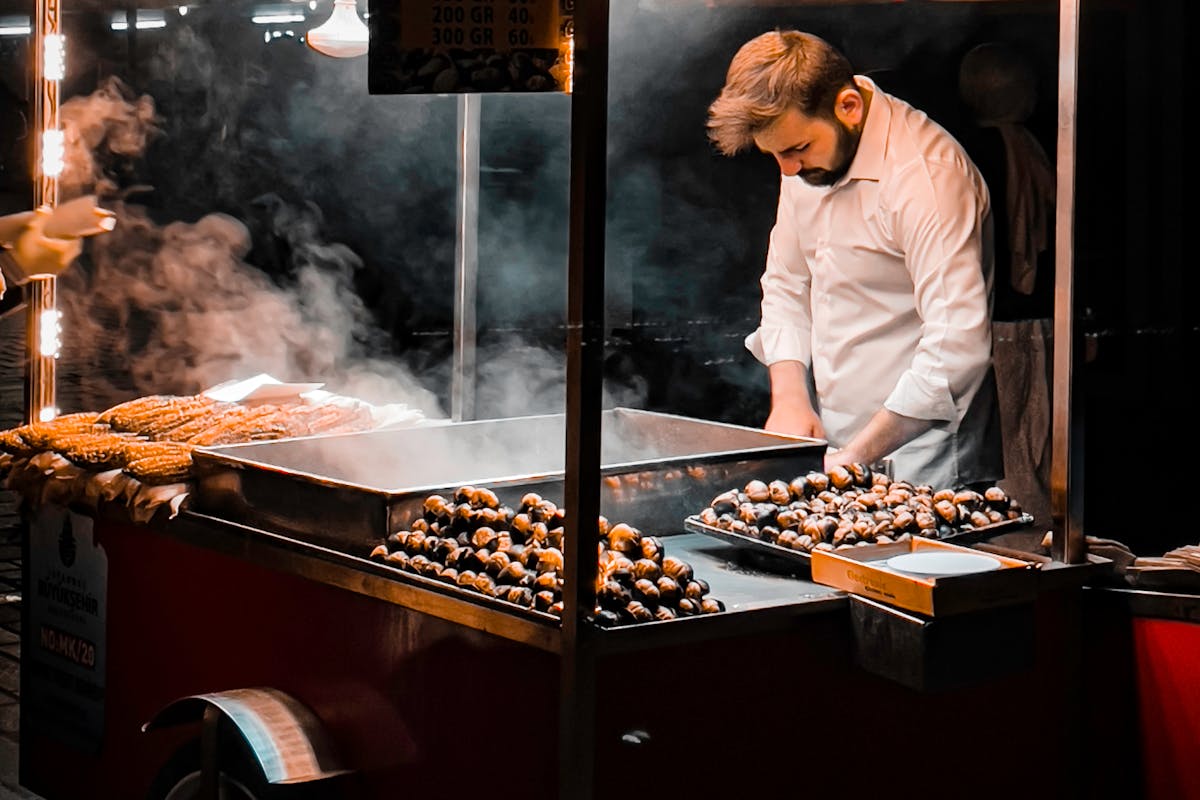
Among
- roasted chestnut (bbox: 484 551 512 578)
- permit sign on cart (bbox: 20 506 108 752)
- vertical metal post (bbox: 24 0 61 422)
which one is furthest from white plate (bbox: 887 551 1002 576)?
vertical metal post (bbox: 24 0 61 422)

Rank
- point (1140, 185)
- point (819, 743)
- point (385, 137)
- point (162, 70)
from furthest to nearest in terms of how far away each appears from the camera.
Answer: point (162, 70), point (385, 137), point (1140, 185), point (819, 743)

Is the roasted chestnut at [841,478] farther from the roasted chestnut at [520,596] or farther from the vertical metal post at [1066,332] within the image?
the roasted chestnut at [520,596]

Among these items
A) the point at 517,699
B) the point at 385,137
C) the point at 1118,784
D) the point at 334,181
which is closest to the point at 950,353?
the point at 1118,784

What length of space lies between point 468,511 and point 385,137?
6884 mm

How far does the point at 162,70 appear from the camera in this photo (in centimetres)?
1129

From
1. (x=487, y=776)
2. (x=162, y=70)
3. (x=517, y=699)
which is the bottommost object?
(x=487, y=776)

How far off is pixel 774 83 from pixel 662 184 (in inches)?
141

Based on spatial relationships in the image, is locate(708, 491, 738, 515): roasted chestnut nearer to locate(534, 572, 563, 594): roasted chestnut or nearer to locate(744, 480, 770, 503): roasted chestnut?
locate(744, 480, 770, 503): roasted chestnut

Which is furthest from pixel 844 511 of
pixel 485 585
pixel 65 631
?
pixel 65 631

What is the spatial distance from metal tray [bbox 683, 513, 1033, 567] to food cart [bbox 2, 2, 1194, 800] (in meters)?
0.06

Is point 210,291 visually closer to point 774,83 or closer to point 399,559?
point 774,83

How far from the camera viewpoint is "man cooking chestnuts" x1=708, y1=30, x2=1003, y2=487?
442 centimetres

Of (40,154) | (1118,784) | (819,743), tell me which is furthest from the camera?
(40,154)

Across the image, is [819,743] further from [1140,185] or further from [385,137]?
[385,137]
